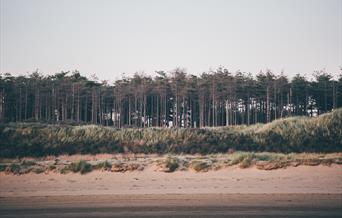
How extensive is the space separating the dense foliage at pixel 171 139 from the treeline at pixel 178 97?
25.5 m

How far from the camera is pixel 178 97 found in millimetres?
71500

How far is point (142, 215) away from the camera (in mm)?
14297

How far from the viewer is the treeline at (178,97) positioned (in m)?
70.9

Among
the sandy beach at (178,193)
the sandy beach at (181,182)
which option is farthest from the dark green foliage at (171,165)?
the sandy beach at (178,193)

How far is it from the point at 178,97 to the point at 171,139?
99.8 ft

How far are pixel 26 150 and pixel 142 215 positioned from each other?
1101 inches

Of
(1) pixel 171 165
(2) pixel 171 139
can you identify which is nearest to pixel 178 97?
(2) pixel 171 139

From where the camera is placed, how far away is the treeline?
7088 centimetres

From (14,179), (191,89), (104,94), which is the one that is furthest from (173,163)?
(104,94)

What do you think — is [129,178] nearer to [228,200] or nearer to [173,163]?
[173,163]

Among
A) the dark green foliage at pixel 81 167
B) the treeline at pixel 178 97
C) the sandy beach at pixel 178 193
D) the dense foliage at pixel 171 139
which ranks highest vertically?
the treeline at pixel 178 97

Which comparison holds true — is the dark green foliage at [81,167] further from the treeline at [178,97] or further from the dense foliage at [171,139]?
the treeline at [178,97]

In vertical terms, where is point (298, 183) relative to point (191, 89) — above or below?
below

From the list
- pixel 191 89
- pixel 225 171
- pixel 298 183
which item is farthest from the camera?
pixel 191 89
